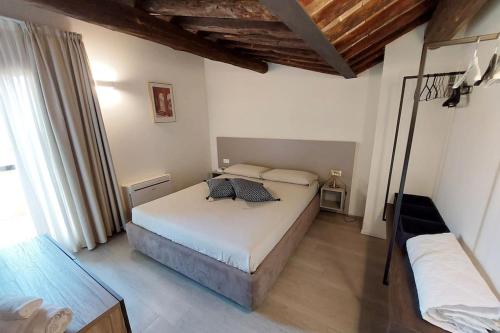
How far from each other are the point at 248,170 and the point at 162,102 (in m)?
1.68

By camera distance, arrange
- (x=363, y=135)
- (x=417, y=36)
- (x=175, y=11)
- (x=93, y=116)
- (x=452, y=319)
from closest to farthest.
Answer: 1. (x=452, y=319)
2. (x=175, y=11)
3. (x=417, y=36)
4. (x=93, y=116)
5. (x=363, y=135)

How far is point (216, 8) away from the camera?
1317 millimetres

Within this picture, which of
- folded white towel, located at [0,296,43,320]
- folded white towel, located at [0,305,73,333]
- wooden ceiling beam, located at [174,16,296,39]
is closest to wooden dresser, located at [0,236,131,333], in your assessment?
folded white towel, located at [0,305,73,333]

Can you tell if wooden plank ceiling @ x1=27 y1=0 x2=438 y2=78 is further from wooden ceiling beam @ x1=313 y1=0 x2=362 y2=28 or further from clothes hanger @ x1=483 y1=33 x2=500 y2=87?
clothes hanger @ x1=483 y1=33 x2=500 y2=87

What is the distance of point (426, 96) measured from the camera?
2152 mm

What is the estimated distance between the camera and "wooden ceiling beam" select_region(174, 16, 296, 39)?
1.46 meters

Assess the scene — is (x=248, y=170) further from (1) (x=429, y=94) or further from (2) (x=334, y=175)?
(1) (x=429, y=94)

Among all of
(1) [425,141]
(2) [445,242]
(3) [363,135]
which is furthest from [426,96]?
(2) [445,242]

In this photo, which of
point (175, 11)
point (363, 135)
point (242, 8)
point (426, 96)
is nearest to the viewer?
point (242, 8)

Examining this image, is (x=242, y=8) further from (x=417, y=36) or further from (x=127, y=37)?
(x=127, y=37)

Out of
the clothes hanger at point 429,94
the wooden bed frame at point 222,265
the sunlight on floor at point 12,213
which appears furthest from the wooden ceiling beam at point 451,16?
the sunlight on floor at point 12,213

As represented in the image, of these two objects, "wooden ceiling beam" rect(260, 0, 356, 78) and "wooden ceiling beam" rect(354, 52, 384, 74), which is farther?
"wooden ceiling beam" rect(354, 52, 384, 74)

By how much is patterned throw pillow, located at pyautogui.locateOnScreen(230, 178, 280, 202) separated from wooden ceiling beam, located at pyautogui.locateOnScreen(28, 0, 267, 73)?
1.53 m

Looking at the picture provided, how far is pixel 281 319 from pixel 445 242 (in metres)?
1.27
